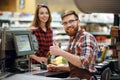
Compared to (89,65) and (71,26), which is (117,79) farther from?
(71,26)

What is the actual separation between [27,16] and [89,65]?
189 inches

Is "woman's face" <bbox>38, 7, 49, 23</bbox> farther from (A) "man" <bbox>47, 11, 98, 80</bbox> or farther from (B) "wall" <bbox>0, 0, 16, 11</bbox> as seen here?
(B) "wall" <bbox>0, 0, 16, 11</bbox>

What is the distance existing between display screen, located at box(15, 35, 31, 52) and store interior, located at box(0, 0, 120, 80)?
15mm

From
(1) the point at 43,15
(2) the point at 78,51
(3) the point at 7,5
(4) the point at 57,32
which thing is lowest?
(4) the point at 57,32

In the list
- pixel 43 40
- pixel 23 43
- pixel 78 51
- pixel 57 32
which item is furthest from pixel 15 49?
pixel 57 32

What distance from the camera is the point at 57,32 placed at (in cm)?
791

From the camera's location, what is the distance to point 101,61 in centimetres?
386

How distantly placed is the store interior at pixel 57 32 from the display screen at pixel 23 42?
0.05 ft

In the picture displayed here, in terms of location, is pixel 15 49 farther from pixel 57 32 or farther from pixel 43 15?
pixel 57 32

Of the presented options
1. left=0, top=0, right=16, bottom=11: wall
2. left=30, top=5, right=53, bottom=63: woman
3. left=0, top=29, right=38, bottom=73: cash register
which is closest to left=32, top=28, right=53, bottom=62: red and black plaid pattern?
left=30, top=5, right=53, bottom=63: woman

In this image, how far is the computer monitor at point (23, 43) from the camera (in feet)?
9.32

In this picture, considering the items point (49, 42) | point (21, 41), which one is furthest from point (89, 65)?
point (49, 42)

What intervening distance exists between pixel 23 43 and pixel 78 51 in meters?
0.53

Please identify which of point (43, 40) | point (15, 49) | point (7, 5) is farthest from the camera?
point (7, 5)
